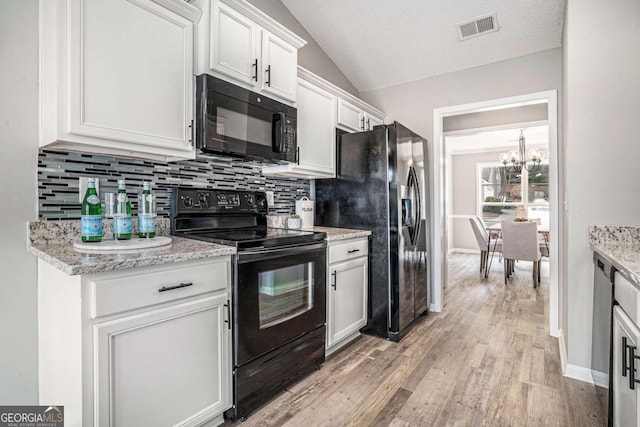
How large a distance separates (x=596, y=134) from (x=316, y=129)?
186 cm

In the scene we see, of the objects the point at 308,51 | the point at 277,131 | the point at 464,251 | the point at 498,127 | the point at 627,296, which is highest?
the point at 308,51

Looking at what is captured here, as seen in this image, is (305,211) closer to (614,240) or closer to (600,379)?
(614,240)

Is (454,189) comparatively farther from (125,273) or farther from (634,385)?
(125,273)

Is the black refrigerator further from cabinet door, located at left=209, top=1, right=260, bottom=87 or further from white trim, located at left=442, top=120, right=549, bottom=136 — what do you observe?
white trim, located at left=442, top=120, right=549, bottom=136

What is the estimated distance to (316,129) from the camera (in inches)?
106

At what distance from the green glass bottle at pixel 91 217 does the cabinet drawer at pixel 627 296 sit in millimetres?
2135

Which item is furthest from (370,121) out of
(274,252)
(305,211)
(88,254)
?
(88,254)

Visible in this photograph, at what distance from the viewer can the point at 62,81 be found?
1.34 metres

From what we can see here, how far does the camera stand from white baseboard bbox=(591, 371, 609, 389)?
1985mm

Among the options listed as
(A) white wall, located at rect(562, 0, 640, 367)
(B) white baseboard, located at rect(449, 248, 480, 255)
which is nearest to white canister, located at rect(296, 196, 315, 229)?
(A) white wall, located at rect(562, 0, 640, 367)

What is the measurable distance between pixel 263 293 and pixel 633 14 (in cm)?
267

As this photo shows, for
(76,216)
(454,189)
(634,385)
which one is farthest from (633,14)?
(454,189)

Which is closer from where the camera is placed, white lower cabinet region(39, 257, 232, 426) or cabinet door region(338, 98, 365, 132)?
white lower cabinet region(39, 257, 232, 426)

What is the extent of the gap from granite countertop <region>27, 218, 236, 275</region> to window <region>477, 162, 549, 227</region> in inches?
289
